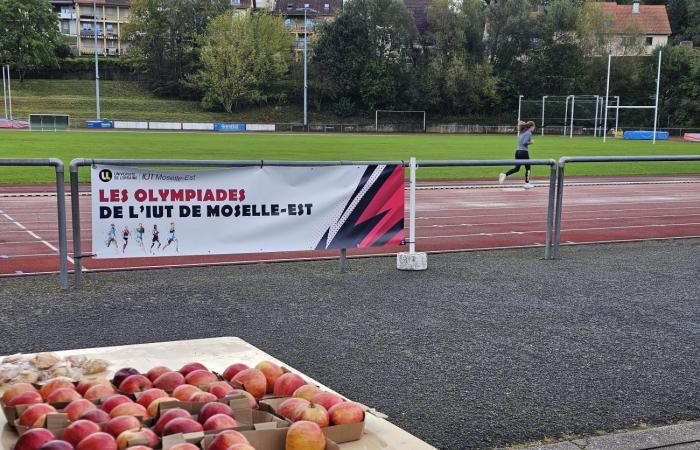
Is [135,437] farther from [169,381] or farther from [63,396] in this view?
[169,381]

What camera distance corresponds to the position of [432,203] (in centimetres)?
1573

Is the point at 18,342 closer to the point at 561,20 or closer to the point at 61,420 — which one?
the point at 61,420

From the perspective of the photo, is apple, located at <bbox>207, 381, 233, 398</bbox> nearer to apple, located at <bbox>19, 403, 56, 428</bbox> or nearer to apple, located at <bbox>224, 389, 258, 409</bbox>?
apple, located at <bbox>224, 389, 258, 409</bbox>

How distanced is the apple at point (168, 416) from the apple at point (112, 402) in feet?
0.89

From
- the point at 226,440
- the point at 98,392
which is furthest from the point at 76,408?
the point at 226,440

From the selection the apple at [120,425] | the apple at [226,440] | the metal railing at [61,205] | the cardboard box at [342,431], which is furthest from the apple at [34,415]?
the metal railing at [61,205]

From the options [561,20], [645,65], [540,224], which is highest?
[561,20]

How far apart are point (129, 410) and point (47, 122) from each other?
220ft

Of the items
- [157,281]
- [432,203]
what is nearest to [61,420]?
[157,281]

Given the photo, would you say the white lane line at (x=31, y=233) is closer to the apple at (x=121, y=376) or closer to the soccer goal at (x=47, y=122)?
the apple at (x=121, y=376)

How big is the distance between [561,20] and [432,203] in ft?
264

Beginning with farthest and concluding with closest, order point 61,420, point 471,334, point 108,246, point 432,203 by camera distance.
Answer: point 432,203, point 108,246, point 471,334, point 61,420

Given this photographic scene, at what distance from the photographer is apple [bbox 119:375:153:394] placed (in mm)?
3551

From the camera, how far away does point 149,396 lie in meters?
3.33
